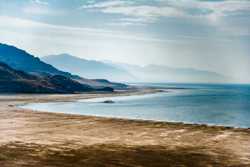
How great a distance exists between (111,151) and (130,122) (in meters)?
35.7

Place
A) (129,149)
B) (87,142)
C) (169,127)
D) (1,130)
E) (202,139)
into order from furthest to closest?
(169,127), (1,130), (202,139), (87,142), (129,149)

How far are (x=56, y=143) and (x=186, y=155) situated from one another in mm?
15549

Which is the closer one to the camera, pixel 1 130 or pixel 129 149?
pixel 129 149

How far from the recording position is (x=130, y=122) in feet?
268

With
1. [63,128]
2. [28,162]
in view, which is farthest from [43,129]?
[28,162]

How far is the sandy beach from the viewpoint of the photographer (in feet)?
132

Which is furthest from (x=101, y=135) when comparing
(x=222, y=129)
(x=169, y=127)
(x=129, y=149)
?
(x=222, y=129)

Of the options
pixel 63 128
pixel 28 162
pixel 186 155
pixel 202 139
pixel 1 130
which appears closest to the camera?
pixel 28 162

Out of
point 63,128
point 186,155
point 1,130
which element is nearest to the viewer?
point 186,155

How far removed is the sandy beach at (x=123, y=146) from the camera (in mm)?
40125

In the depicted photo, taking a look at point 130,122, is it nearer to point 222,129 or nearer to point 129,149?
point 222,129

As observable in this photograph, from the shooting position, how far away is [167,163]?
40125 millimetres

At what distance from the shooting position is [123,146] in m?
50.1

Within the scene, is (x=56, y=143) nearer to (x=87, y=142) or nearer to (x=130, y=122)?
(x=87, y=142)
